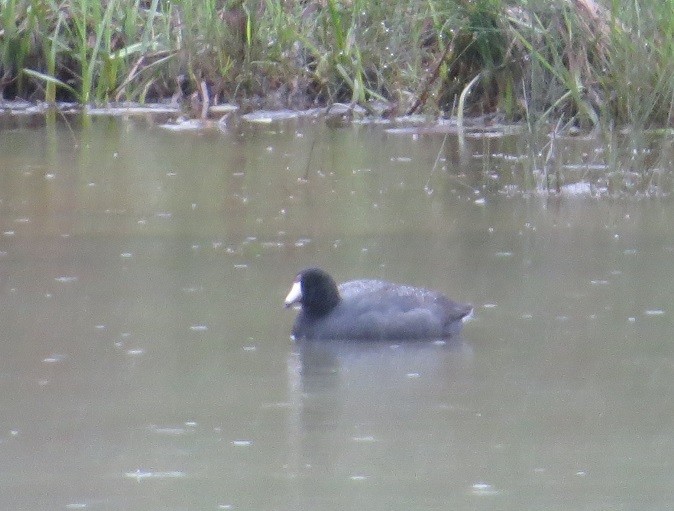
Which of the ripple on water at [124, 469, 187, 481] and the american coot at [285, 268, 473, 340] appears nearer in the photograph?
the ripple on water at [124, 469, 187, 481]

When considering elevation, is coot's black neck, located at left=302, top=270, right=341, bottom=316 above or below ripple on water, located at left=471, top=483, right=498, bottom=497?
above

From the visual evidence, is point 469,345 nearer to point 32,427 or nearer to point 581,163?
point 32,427

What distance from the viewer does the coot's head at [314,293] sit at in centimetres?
604

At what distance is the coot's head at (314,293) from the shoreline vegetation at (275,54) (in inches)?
218

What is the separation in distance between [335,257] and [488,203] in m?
1.53

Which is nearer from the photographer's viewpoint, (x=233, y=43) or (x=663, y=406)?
(x=663, y=406)

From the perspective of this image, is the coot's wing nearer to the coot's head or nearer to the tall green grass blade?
the coot's head

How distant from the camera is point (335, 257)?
732 cm

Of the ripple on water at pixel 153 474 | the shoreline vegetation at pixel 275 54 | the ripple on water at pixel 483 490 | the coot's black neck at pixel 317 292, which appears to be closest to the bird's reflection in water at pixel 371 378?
the coot's black neck at pixel 317 292

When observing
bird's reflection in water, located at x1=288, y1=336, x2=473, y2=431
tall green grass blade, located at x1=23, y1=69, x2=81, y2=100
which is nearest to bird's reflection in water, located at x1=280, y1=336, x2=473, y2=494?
bird's reflection in water, located at x1=288, y1=336, x2=473, y2=431

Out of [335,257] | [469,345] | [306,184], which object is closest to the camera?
[469,345]

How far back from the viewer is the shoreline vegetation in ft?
39.0

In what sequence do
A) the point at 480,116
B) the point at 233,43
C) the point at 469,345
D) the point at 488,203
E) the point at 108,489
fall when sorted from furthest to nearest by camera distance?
the point at 233,43, the point at 480,116, the point at 488,203, the point at 469,345, the point at 108,489

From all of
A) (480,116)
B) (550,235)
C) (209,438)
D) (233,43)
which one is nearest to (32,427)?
(209,438)
